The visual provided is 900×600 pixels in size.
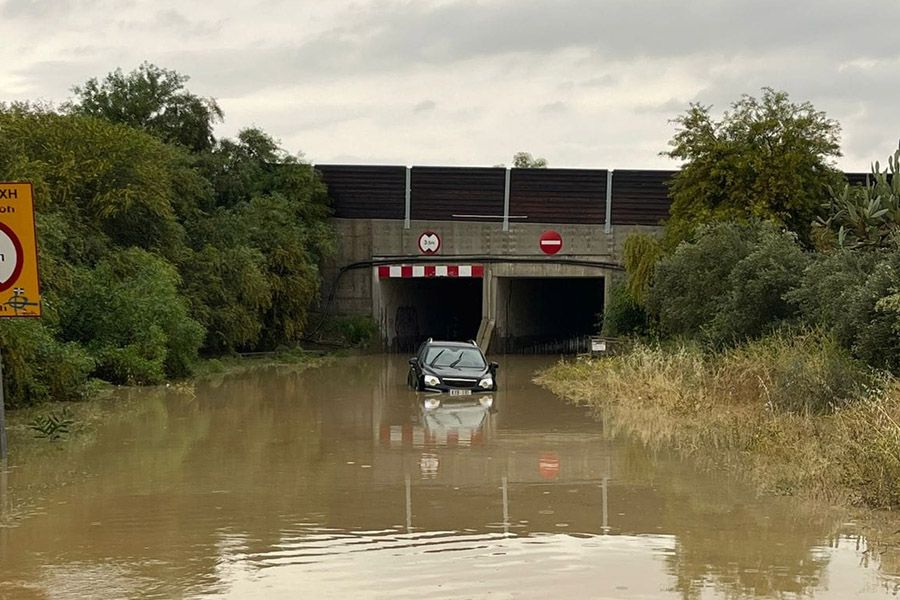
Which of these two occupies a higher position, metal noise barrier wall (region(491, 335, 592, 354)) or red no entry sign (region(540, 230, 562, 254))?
red no entry sign (region(540, 230, 562, 254))

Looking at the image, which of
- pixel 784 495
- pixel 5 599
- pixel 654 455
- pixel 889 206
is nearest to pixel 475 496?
pixel 784 495

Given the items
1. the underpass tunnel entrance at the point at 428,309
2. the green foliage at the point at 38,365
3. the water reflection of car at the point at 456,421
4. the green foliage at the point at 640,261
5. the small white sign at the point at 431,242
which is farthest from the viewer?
the underpass tunnel entrance at the point at 428,309

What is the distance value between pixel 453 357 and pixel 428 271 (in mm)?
21124

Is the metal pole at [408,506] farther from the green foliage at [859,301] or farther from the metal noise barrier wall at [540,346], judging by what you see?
the metal noise barrier wall at [540,346]

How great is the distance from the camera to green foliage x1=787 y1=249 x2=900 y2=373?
20609 mm

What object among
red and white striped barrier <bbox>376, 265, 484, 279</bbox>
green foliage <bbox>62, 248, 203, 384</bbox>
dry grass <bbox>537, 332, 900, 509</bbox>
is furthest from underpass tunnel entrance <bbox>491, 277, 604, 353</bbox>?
dry grass <bbox>537, 332, 900, 509</bbox>

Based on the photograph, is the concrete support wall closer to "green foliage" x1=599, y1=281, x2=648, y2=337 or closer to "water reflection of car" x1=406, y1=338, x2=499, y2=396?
"green foliage" x1=599, y1=281, x2=648, y2=337

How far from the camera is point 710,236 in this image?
115 ft

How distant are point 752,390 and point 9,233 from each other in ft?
42.1

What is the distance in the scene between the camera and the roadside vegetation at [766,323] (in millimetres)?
16125

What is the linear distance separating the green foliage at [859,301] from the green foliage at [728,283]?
8.33 feet

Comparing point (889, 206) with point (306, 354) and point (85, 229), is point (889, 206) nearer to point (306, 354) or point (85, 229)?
point (85, 229)

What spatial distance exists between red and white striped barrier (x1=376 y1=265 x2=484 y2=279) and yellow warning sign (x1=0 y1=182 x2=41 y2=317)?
34406mm

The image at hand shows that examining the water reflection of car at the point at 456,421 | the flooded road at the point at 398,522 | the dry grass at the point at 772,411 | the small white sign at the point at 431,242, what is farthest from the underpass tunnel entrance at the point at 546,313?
the flooded road at the point at 398,522
